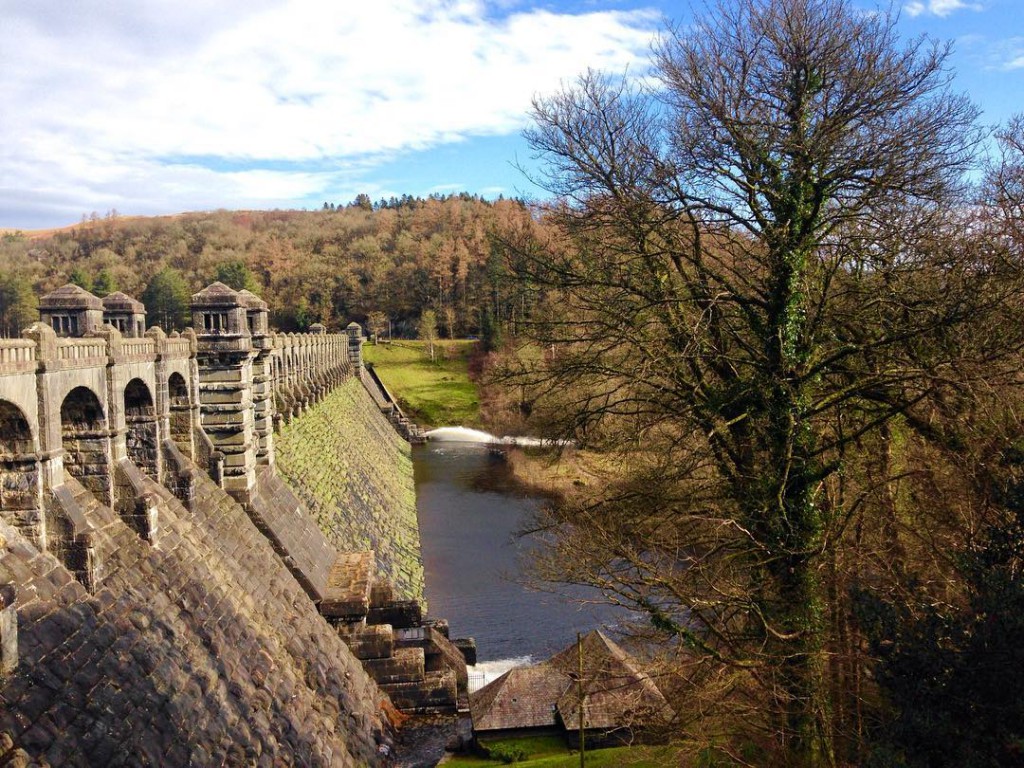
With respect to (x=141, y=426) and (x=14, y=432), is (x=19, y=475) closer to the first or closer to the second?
(x=14, y=432)

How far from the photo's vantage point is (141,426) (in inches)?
611

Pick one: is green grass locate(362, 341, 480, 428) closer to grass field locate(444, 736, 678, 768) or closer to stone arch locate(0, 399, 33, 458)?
grass field locate(444, 736, 678, 768)

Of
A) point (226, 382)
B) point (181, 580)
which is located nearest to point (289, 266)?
point (226, 382)

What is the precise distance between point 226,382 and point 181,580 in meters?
7.18

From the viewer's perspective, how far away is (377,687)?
56.1 ft

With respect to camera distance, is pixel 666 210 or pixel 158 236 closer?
pixel 666 210

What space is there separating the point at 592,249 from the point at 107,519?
8.71 m

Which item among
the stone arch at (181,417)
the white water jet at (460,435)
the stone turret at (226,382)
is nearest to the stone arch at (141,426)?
the stone arch at (181,417)

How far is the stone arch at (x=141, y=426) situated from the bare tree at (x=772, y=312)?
28.0 ft

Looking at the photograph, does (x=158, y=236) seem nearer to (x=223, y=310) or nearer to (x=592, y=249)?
(x=223, y=310)

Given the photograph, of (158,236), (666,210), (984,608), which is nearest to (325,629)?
(666,210)

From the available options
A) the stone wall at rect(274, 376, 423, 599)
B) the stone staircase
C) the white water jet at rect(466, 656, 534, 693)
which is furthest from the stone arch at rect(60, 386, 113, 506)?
the white water jet at rect(466, 656, 534, 693)

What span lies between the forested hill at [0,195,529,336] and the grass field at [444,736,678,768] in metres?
64.5

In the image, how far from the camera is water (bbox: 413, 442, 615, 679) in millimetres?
25109
